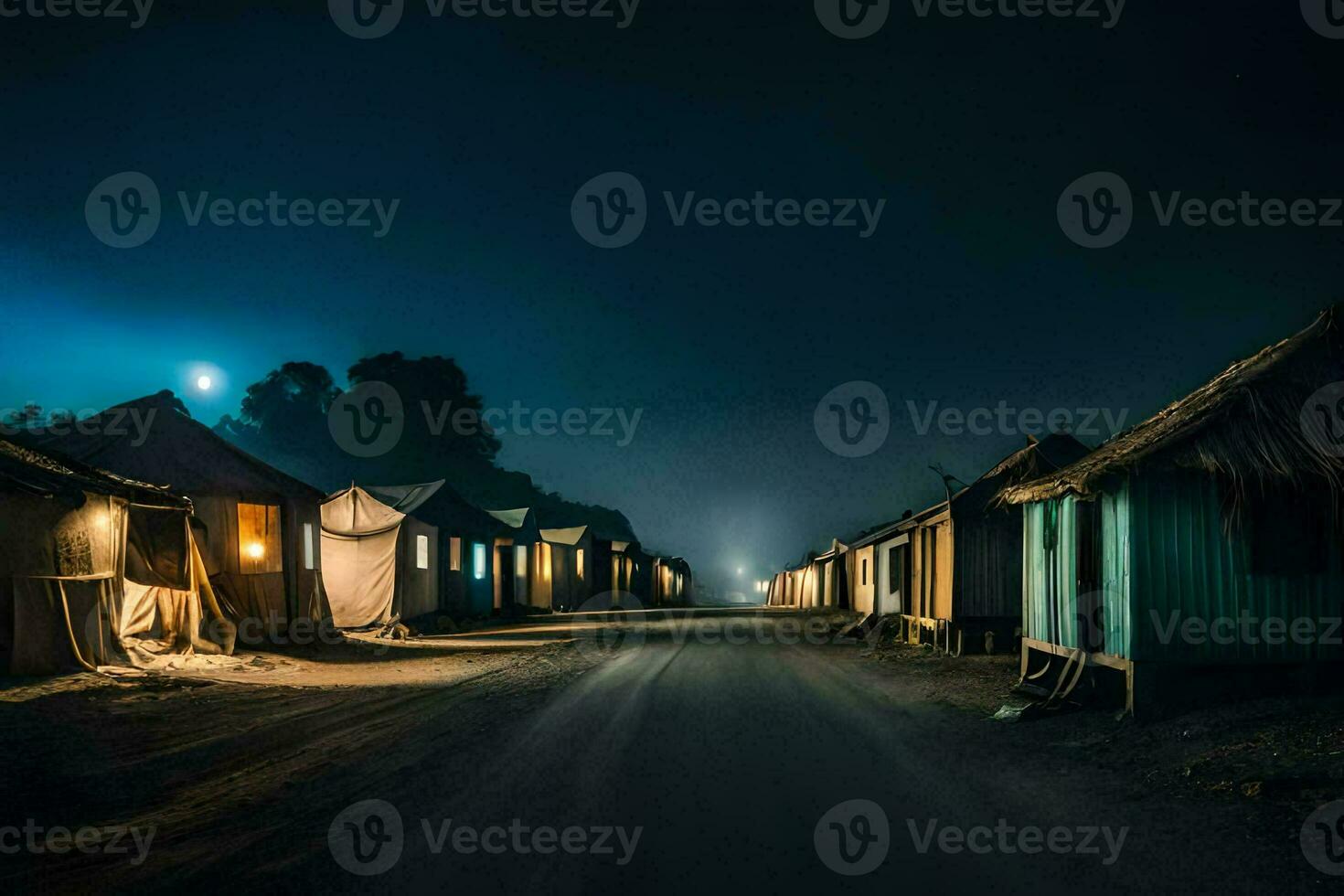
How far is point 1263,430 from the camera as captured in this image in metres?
10.1

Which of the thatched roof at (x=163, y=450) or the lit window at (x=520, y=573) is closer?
the thatched roof at (x=163, y=450)

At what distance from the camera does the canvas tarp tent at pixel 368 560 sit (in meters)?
25.0

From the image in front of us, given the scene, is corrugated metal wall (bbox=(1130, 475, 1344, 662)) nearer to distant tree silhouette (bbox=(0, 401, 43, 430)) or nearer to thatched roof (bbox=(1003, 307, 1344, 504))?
thatched roof (bbox=(1003, 307, 1344, 504))

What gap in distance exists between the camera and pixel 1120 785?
753cm

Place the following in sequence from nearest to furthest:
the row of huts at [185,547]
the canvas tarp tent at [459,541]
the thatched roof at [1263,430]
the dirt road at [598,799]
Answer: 1. the dirt road at [598,799]
2. the thatched roof at [1263,430]
3. the row of huts at [185,547]
4. the canvas tarp tent at [459,541]

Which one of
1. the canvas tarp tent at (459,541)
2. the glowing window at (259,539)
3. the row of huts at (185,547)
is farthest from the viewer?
the canvas tarp tent at (459,541)

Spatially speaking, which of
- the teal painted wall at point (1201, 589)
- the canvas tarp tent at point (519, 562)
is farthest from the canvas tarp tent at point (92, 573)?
the canvas tarp tent at point (519, 562)

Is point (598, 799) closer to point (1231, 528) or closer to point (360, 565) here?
point (1231, 528)

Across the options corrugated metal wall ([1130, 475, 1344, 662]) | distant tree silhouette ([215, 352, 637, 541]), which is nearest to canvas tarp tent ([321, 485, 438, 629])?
corrugated metal wall ([1130, 475, 1344, 662])

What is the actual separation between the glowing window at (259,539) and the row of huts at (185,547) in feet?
0.10

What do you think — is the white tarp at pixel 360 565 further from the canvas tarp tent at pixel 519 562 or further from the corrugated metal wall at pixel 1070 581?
the corrugated metal wall at pixel 1070 581

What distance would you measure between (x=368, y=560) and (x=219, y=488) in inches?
268

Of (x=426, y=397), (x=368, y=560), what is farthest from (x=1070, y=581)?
(x=426, y=397)

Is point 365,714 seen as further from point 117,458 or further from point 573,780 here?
point 117,458
